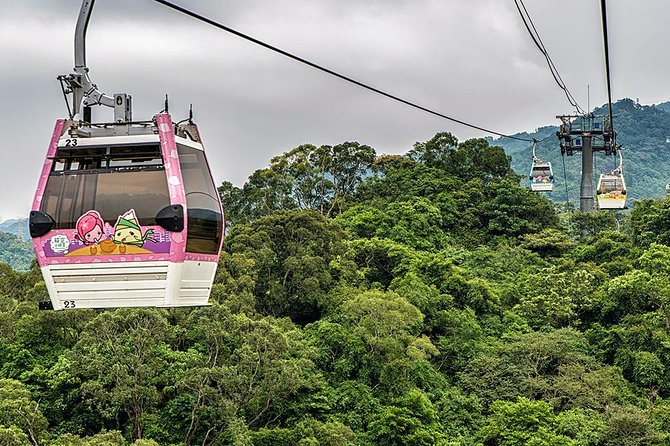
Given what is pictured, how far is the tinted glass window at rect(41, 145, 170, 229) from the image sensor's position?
5219 millimetres

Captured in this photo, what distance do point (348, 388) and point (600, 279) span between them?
36.5 ft

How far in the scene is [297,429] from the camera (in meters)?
17.9

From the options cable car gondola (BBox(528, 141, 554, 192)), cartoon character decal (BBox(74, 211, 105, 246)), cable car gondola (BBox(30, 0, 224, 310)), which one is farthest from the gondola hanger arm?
cable car gondola (BBox(528, 141, 554, 192))

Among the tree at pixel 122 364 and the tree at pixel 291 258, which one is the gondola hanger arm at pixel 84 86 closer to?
the tree at pixel 122 364

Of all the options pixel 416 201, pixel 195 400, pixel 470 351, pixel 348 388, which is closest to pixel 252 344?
pixel 195 400

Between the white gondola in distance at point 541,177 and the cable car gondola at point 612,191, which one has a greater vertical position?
the white gondola in distance at point 541,177

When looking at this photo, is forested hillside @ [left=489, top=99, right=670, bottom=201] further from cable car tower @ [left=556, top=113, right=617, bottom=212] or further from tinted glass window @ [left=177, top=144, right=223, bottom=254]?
tinted glass window @ [left=177, top=144, right=223, bottom=254]

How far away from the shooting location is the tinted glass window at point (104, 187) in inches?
205

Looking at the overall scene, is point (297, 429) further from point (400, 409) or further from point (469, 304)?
point (469, 304)

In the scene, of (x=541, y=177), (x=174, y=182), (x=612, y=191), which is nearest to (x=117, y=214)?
(x=174, y=182)

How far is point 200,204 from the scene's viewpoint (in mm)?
5445

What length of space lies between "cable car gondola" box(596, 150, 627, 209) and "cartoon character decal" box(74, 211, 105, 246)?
22931mm

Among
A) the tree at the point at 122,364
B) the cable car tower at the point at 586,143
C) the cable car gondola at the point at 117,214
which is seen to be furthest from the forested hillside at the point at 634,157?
the cable car gondola at the point at 117,214

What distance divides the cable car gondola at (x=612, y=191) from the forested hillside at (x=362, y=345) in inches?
80.2
